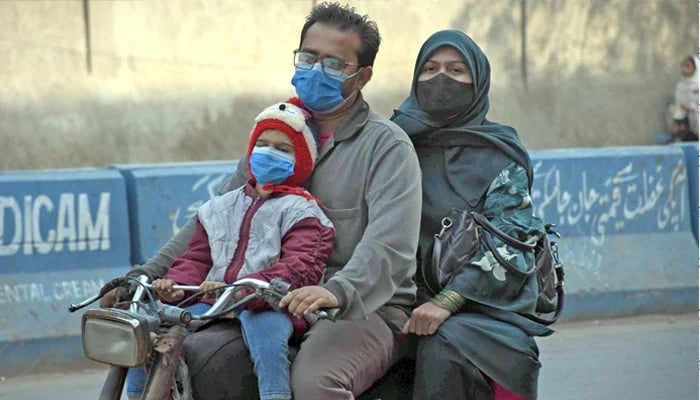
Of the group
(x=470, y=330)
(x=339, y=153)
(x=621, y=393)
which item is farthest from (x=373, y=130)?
(x=621, y=393)

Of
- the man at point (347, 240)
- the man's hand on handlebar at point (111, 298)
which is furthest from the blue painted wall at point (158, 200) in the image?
the man's hand on handlebar at point (111, 298)

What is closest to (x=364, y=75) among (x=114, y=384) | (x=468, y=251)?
(x=468, y=251)

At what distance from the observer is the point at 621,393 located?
23.2 feet

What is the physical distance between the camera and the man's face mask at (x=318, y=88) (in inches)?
159

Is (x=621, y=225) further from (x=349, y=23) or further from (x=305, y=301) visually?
(x=305, y=301)

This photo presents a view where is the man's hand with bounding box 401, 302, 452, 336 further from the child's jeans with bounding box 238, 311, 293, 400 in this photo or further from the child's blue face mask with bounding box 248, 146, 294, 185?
the child's blue face mask with bounding box 248, 146, 294, 185

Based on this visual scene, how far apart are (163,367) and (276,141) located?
78 centimetres

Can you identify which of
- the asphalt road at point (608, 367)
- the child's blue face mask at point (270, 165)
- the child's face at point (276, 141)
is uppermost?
the child's face at point (276, 141)

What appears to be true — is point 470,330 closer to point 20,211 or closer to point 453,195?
point 453,195

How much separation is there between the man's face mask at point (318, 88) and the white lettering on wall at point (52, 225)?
11.7ft

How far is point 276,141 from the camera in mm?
3896

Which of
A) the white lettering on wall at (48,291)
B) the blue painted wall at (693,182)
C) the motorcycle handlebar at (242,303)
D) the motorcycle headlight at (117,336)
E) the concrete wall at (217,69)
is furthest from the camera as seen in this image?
the concrete wall at (217,69)

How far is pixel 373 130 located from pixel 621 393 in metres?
3.51

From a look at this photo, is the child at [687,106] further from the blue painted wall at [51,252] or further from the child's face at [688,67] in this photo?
the blue painted wall at [51,252]
